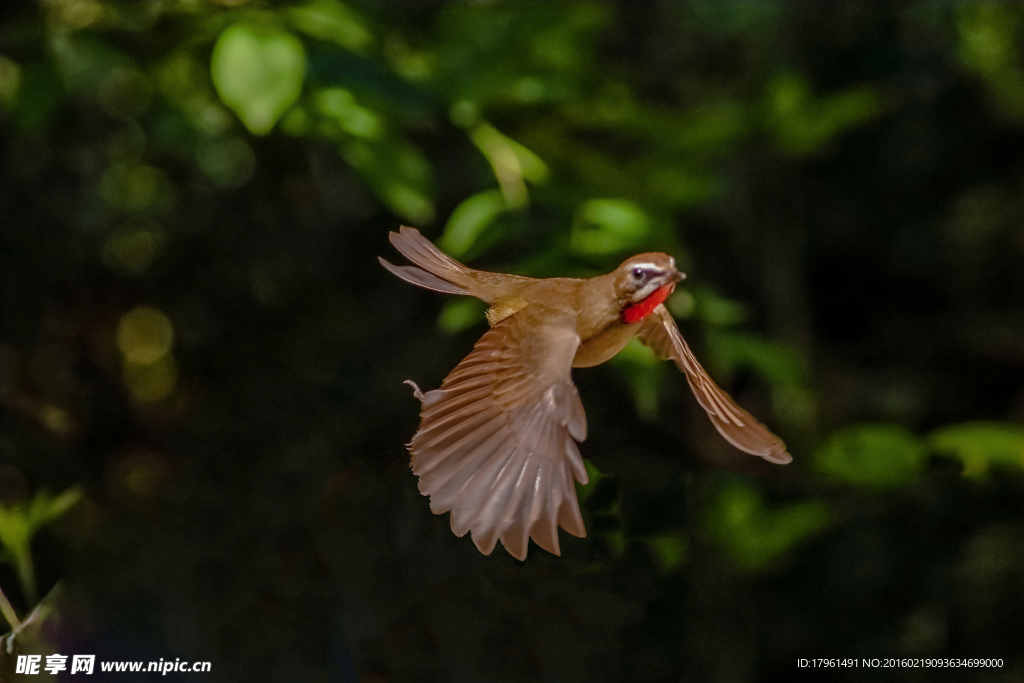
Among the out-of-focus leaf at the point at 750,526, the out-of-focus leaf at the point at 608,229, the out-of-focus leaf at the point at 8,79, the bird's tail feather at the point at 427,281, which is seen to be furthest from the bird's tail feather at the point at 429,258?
the out-of-focus leaf at the point at 8,79

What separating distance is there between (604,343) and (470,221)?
204mm

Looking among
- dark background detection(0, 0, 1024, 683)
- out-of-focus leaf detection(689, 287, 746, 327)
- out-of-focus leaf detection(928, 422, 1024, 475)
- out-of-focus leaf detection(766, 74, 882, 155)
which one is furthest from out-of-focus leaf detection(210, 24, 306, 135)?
out-of-focus leaf detection(928, 422, 1024, 475)

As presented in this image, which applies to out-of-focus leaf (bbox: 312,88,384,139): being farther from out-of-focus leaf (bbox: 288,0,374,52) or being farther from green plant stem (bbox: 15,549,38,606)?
green plant stem (bbox: 15,549,38,606)

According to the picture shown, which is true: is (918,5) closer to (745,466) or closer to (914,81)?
(914,81)

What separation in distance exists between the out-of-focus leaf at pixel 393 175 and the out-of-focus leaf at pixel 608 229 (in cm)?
12

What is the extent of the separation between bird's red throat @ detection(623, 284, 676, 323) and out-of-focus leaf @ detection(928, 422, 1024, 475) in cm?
46

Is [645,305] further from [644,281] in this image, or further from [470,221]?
[470,221]

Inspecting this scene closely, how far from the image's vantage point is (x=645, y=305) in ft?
0.99

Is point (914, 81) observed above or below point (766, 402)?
above

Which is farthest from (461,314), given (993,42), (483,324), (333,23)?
(993,42)

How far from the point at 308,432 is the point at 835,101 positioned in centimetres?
55

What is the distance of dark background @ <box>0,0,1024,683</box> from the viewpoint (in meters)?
0.51

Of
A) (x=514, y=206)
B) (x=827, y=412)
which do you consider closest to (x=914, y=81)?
(x=827, y=412)

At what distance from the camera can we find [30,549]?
2.01 ft
